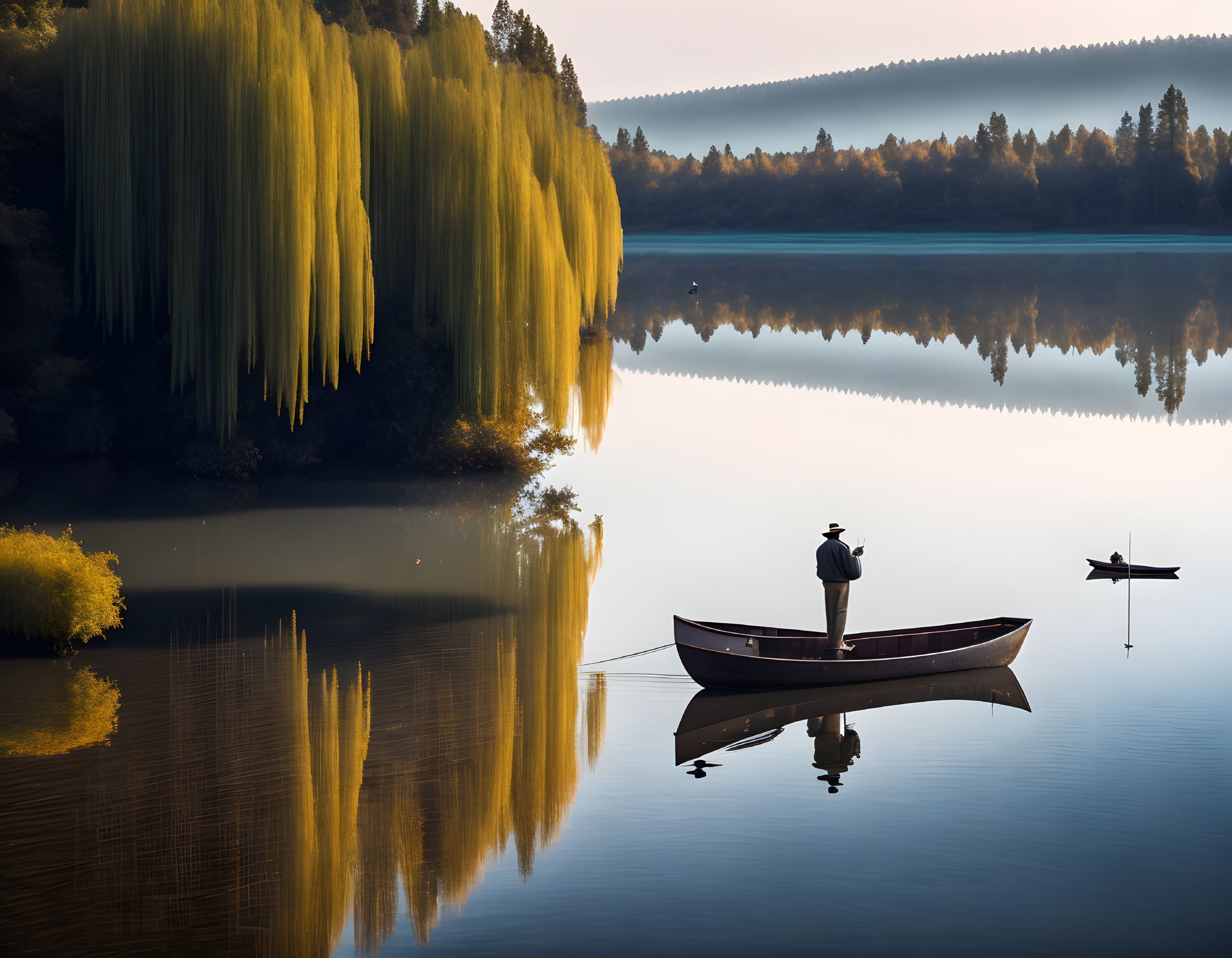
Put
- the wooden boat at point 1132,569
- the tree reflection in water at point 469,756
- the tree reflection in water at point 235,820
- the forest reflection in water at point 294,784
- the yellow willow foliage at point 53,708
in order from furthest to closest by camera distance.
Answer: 1. the wooden boat at point 1132,569
2. the yellow willow foliage at point 53,708
3. the tree reflection in water at point 469,756
4. the forest reflection in water at point 294,784
5. the tree reflection in water at point 235,820

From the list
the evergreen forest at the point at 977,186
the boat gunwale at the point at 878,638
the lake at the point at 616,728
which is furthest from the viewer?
the evergreen forest at the point at 977,186

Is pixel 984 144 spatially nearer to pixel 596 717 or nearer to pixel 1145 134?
pixel 1145 134

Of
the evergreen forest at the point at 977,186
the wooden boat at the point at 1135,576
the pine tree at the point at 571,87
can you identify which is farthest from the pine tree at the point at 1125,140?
the wooden boat at the point at 1135,576

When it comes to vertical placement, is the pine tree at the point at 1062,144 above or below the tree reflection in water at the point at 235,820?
above

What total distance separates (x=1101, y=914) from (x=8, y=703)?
37.3 ft

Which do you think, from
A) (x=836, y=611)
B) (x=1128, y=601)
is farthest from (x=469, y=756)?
(x=1128, y=601)

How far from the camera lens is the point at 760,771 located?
42.6 ft

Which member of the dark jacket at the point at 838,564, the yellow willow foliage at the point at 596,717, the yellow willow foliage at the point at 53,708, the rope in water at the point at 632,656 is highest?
the dark jacket at the point at 838,564

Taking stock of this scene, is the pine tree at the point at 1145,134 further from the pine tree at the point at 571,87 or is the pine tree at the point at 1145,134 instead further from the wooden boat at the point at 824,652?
the wooden boat at the point at 824,652

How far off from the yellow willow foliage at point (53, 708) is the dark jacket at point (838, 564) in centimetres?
824

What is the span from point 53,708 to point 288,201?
41.0ft

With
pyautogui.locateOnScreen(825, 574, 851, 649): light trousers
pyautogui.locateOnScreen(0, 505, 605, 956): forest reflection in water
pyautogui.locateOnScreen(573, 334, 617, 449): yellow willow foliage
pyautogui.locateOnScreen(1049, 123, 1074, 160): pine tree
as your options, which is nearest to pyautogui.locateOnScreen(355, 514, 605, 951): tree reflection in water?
pyautogui.locateOnScreen(0, 505, 605, 956): forest reflection in water

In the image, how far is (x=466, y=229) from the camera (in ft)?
89.5

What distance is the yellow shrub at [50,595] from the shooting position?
637 inches
